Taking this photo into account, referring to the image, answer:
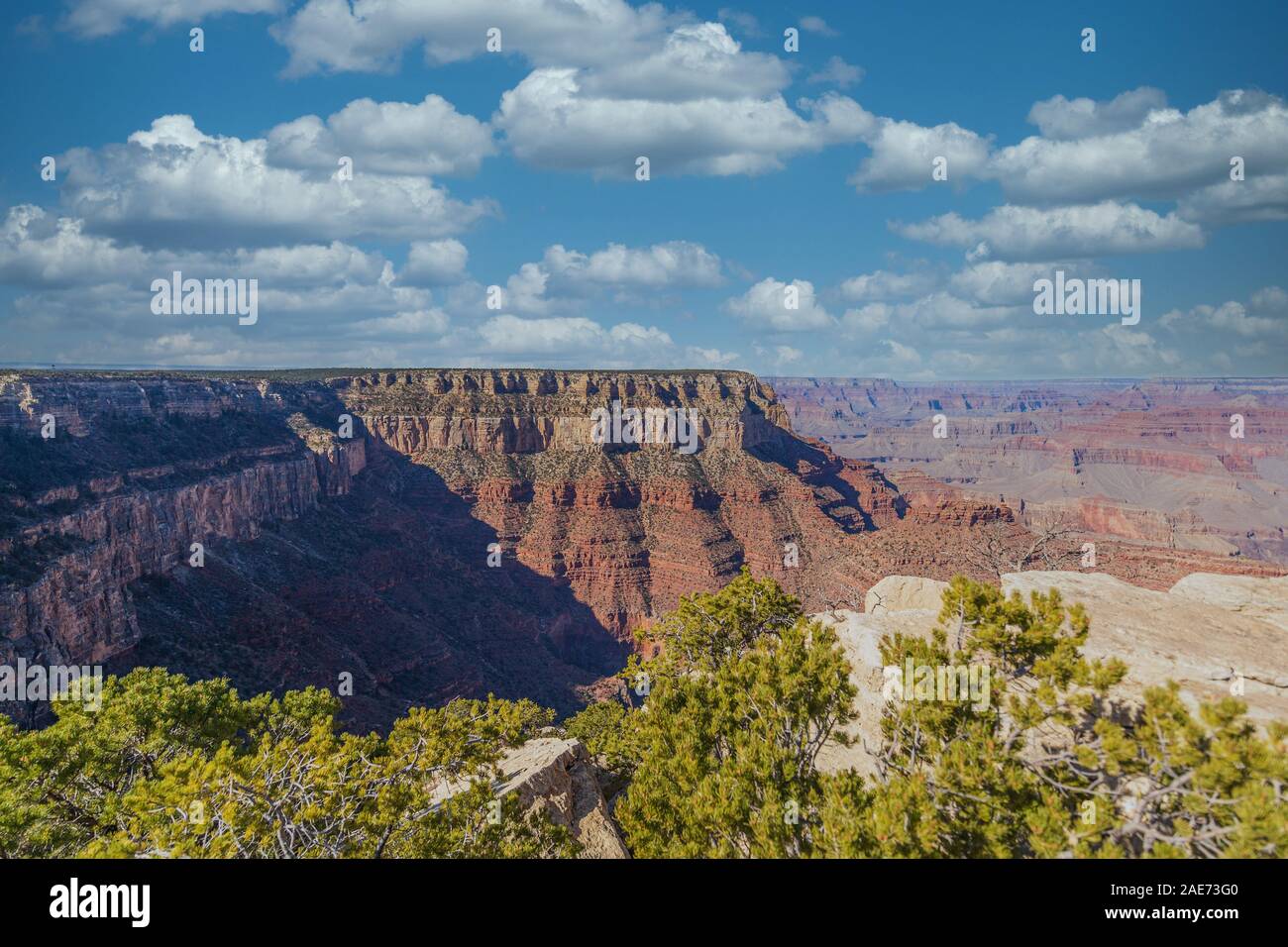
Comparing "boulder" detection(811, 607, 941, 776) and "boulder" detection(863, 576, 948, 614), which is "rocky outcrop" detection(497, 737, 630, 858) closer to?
"boulder" detection(811, 607, 941, 776)

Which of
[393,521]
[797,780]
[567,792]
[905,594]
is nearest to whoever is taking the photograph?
[797,780]

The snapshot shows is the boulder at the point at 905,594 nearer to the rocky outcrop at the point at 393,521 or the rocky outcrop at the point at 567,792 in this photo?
the rocky outcrop at the point at 567,792

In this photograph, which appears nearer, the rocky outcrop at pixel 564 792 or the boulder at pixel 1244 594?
the boulder at pixel 1244 594

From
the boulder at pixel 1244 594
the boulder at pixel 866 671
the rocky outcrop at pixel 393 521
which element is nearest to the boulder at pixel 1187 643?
the boulder at pixel 1244 594

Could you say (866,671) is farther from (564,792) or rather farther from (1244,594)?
(1244,594)

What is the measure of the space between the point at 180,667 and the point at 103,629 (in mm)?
4404

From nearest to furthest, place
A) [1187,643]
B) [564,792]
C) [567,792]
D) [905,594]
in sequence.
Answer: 1. [1187,643]
2. [564,792]
3. [567,792]
4. [905,594]

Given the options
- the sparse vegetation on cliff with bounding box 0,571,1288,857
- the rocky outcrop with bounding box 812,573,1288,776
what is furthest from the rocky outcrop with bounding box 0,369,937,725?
the rocky outcrop with bounding box 812,573,1288,776

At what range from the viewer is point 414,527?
86.2 m

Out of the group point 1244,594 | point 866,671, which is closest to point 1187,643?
point 1244,594

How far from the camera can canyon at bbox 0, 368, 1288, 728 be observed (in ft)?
138

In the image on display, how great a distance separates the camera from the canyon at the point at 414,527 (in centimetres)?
4219
